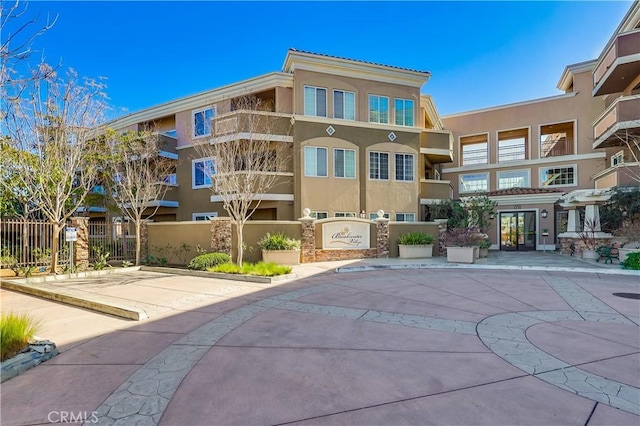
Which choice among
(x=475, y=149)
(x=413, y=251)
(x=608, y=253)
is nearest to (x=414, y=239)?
(x=413, y=251)

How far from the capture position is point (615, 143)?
61.0ft

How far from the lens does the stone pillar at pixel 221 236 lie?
563 inches

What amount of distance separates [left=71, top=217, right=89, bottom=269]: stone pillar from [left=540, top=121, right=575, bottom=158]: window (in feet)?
103

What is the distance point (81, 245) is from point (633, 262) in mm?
23197

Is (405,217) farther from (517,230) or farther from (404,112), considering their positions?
(517,230)

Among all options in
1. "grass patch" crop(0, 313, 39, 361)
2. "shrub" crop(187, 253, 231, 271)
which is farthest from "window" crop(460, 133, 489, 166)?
"grass patch" crop(0, 313, 39, 361)

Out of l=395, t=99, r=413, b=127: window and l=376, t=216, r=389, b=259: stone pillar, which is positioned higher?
l=395, t=99, r=413, b=127: window

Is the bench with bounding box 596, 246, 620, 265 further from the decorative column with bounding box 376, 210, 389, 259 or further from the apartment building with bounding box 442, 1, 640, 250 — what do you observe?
the decorative column with bounding box 376, 210, 389, 259

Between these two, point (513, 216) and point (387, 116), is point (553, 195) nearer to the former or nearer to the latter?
point (513, 216)

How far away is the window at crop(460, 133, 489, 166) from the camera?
2752 cm

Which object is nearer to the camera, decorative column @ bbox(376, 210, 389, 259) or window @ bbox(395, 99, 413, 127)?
decorative column @ bbox(376, 210, 389, 259)

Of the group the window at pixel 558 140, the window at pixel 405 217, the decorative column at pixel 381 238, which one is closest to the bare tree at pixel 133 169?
the decorative column at pixel 381 238

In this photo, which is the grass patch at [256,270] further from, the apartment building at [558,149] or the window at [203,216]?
the apartment building at [558,149]

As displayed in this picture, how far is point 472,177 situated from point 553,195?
658 centimetres
